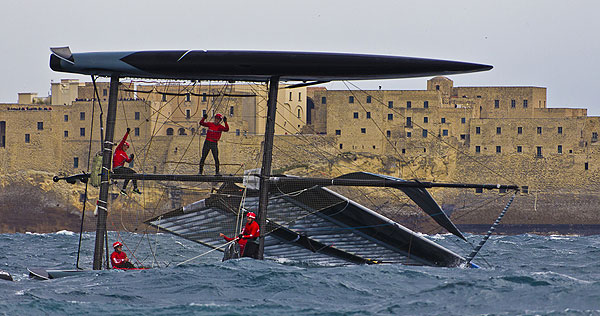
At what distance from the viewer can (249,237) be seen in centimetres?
1409

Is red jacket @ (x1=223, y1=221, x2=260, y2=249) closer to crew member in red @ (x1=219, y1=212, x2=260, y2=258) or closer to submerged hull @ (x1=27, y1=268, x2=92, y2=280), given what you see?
crew member in red @ (x1=219, y1=212, x2=260, y2=258)

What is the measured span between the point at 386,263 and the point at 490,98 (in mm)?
49712

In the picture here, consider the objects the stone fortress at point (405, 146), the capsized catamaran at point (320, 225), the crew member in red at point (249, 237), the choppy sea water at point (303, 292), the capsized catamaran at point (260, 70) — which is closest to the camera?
the choppy sea water at point (303, 292)

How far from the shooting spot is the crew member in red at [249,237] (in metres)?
14.1

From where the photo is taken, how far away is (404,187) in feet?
46.6

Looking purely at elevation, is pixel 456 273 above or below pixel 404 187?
below

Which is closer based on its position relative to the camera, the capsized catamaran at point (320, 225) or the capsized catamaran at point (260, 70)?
the capsized catamaran at point (260, 70)


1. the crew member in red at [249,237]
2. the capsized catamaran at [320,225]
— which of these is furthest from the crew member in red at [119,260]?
the crew member in red at [249,237]

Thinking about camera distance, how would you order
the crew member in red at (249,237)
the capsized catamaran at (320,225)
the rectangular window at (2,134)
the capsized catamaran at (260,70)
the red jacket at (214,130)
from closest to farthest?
the crew member in red at (249,237) → the capsized catamaran at (260,70) → the red jacket at (214,130) → the capsized catamaran at (320,225) → the rectangular window at (2,134)

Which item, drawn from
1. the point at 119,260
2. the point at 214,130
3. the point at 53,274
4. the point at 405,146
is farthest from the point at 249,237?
the point at 405,146

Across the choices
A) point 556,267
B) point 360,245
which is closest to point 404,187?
point 360,245

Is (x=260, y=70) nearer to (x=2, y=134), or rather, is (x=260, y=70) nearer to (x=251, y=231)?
(x=251, y=231)

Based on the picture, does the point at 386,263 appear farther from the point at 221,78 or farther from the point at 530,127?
the point at 530,127

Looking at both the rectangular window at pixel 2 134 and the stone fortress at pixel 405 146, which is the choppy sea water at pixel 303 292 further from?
the rectangular window at pixel 2 134
